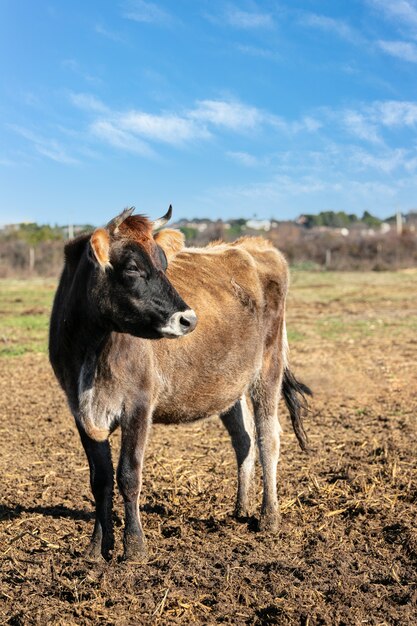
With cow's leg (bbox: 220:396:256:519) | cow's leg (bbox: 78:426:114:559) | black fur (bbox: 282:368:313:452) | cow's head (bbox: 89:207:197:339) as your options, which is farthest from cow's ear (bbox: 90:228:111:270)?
black fur (bbox: 282:368:313:452)

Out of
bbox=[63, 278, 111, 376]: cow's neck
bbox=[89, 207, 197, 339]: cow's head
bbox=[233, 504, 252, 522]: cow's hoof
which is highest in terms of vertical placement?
bbox=[89, 207, 197, 339]: cow's head

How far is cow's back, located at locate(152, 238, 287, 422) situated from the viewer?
520cm

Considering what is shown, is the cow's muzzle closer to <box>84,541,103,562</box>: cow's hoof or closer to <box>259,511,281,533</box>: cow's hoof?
<box>84,541,103,562</box>: cow's hoof

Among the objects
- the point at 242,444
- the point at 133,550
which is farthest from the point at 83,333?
the point at 242,444

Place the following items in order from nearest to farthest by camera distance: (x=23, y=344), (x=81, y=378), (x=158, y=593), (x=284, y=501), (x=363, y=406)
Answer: (x=158, y=593) < (x=81, y=378) < (x=284, y=501) < (x=363, y=406) < (x=23, y=344)

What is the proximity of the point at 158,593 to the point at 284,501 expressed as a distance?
2130 mm

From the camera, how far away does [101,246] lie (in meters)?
4.54

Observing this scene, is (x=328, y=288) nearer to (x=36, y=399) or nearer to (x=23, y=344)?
(x=23, y=344)

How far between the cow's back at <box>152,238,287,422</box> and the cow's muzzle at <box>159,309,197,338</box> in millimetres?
537

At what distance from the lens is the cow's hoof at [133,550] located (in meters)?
4.79

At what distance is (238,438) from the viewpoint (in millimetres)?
6250

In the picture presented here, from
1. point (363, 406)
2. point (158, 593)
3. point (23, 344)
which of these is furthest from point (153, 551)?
point (23, 344)

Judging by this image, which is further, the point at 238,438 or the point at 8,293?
the point at 8,293

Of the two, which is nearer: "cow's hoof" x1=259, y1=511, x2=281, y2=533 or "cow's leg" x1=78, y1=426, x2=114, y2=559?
"cow's leg" x1=78, y1=426, x2=114, y2=559
